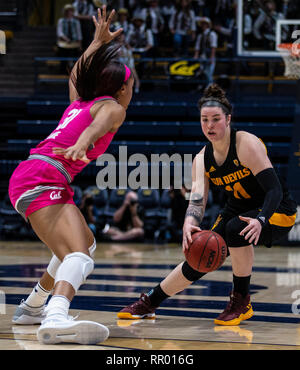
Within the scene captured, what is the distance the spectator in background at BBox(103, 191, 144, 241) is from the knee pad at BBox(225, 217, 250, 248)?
635 centimetres

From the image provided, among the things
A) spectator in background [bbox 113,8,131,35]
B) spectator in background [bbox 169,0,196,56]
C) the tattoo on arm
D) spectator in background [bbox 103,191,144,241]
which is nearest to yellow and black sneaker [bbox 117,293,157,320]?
the tattoo on arm

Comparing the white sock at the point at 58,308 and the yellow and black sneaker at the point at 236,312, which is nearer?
the white sock at the point at 58,308

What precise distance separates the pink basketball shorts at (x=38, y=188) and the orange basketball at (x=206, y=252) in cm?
88

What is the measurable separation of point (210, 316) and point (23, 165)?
5.72 ft

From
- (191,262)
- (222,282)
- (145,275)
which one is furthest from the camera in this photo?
(145,275)

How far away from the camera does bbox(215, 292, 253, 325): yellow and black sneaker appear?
4608 mm

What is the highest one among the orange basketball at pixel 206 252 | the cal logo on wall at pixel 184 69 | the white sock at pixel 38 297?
the cal logo on wall at pixel 184 69

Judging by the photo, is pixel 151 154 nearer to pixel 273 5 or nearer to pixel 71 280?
pixel 273 5

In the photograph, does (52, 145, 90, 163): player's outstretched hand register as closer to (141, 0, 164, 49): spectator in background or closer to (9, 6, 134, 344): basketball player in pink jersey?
(9, 6, 134, 344): basketball player in pink jersey

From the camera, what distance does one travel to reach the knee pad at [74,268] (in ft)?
12.4

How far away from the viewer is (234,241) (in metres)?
4.55

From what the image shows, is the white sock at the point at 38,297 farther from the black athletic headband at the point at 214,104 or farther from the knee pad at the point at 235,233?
the black athletic headband at the point at 214,104

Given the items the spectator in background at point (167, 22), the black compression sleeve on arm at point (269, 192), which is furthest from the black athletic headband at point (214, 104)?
the spectator in background at point (167, 22)

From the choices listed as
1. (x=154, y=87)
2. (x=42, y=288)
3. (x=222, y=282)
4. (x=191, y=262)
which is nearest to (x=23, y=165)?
(x=42, y=288)
